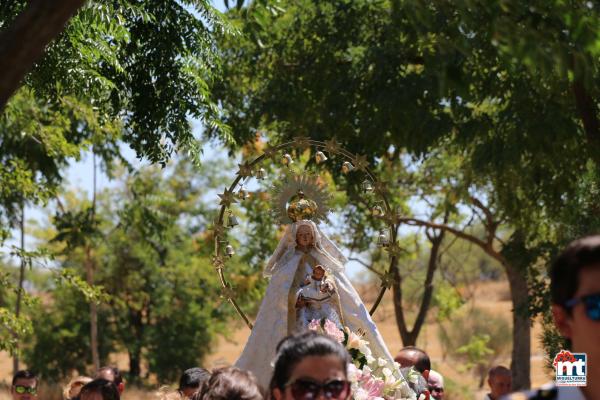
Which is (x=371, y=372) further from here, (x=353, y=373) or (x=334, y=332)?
(x=353, y=373)

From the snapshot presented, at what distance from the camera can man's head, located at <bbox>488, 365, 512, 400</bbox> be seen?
8922 millimetres

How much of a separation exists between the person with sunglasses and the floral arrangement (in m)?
4.80

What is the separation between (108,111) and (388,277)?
3.07 metres

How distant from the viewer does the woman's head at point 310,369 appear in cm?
419

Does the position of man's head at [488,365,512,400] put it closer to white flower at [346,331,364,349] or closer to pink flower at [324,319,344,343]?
white flower at [346,331,364,349]

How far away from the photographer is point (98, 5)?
8930mm

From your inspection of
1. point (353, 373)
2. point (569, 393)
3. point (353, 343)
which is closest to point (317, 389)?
point (569, 393)

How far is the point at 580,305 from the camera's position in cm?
320

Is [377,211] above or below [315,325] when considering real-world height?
above

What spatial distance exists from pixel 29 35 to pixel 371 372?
17.0 feet

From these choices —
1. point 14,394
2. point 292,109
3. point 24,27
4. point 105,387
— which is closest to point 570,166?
point 292,109

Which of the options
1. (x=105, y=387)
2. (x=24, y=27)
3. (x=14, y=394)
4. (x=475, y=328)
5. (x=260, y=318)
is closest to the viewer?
(x=24, y=27)

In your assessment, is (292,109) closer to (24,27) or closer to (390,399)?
(390,399)

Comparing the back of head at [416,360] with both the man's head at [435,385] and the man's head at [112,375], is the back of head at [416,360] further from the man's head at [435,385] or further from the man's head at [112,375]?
the man's head at [112,375]
